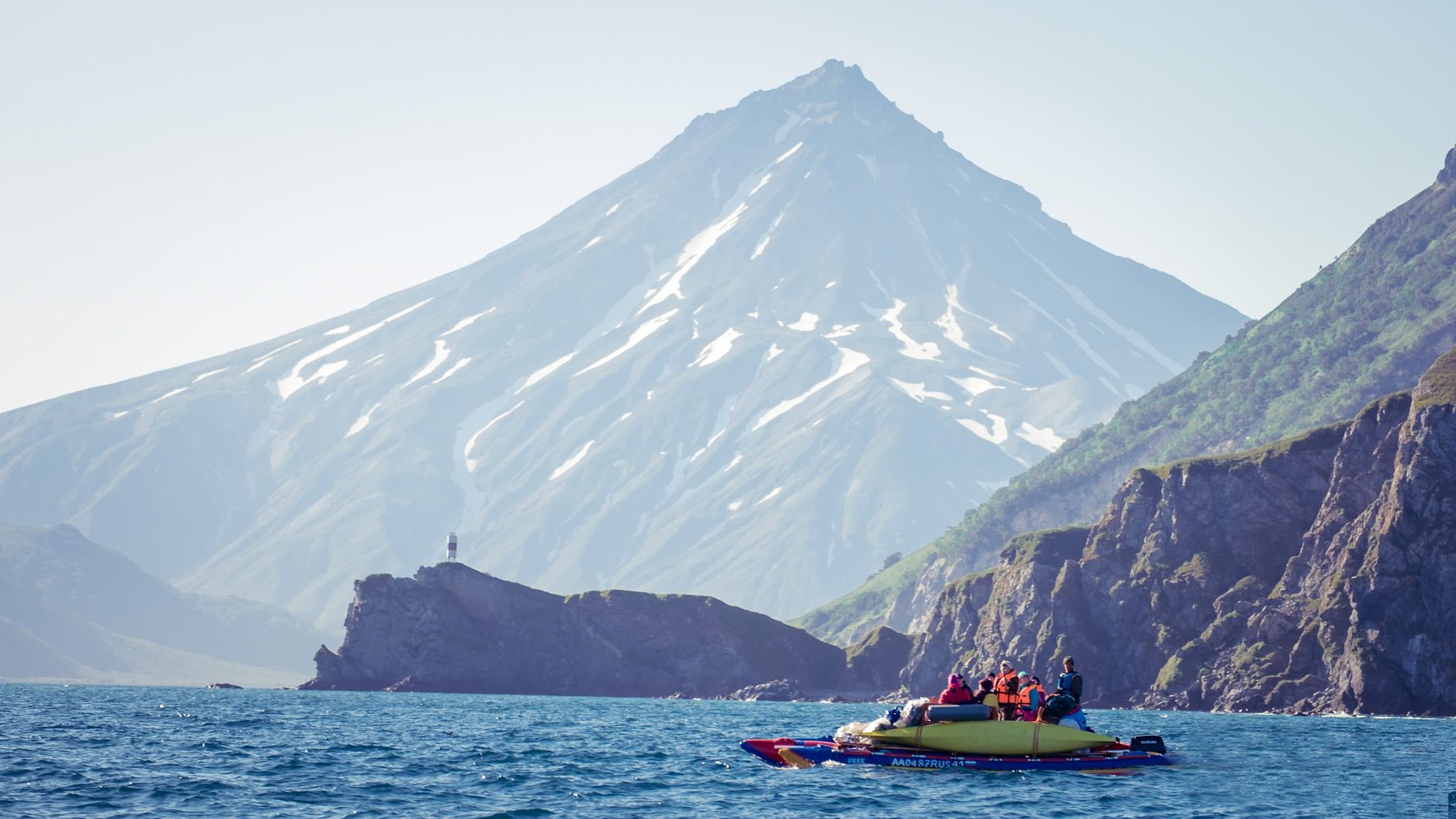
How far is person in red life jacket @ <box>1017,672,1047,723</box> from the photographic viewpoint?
76000mm

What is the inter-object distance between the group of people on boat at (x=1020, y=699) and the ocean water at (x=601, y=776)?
8.49ft

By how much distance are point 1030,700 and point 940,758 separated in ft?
18.6

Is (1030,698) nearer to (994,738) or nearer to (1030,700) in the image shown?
(1030,700)

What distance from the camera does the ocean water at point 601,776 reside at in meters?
60.9

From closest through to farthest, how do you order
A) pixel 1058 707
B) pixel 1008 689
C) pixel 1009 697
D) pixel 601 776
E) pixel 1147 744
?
pixel 601 776 → pixel 1009 697 → pixel 1008 689 → pixel 1058 707 → pixel 1147 744

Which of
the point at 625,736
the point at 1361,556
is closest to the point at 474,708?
the point at 625,736

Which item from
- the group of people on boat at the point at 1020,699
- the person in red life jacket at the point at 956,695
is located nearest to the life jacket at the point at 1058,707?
the group of people on boat at the point at 1020,699

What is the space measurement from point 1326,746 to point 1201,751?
32.4 ft

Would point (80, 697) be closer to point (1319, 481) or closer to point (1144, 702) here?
point (1144, 702)

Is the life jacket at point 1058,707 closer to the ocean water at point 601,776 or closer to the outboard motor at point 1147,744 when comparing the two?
the ocean water at point 601,776

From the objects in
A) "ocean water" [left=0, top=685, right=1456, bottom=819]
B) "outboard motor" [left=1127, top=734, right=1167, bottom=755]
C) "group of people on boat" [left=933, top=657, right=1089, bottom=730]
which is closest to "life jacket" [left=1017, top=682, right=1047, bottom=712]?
"group of people on boat" [left=933, top=657, right=1089, bottom=730]

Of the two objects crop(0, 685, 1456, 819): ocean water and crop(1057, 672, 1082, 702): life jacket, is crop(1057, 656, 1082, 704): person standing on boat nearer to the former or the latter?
crop(1057, 672, 1082, 702): life jacket

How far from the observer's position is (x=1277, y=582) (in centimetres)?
17400

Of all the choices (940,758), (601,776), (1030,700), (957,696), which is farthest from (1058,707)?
(601,776)
